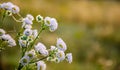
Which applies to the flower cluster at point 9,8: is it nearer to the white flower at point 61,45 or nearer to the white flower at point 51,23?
the white flower at point 51,23

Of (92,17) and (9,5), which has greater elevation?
(9,5)

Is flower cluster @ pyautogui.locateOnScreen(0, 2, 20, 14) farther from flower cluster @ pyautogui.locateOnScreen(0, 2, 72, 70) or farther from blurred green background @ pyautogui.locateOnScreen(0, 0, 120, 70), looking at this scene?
blurred green background @ pyautogui.locateOnScreen(0, 0, 120, 70)

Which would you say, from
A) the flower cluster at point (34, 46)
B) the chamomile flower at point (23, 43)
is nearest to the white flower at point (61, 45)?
the flower cluster at point (34, 46)

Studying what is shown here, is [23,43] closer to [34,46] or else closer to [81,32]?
[34,46]

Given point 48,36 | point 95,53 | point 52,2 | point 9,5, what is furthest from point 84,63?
point 52,2

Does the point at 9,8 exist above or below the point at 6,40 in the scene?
above

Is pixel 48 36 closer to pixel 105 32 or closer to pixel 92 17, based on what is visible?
pixel 105 32

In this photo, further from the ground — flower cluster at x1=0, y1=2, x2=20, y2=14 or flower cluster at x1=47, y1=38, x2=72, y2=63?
flower cluster at x1=0, y1=2, x2=20, y2=14

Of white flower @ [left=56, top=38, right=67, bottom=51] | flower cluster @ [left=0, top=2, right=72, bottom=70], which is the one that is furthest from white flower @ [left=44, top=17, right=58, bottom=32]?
white flower @ [left=56, top=38, right=67, bottom=51]

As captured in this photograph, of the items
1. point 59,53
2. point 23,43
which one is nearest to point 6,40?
point 23,43
